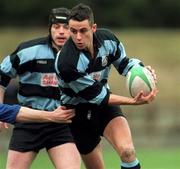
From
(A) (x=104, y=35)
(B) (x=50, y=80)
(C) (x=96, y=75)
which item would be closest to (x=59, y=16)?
(A) (x=104, y=35)

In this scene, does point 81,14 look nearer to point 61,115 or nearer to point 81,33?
point 81,33

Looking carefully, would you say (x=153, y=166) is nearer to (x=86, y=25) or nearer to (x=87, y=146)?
(x=87, y=146)

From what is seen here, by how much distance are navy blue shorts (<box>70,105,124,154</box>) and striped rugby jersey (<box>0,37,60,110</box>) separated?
309 millimetres

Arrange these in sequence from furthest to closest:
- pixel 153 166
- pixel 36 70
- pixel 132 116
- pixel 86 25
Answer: pixel 132 116 → pixel 153 166 → pixel 36 70 → pixel 86 25

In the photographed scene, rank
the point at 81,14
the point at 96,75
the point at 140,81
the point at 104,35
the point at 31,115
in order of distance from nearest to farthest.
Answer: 1. the point at 31,115
2. the point at 81,14
3. the point at 140,81
4. the point at 96,75
5. the point at 104,35

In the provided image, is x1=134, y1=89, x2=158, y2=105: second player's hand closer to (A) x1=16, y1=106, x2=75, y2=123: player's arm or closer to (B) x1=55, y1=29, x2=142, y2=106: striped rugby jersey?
(B) x1=55, y1=29, x2=142, y2=106: striped rugby jersey

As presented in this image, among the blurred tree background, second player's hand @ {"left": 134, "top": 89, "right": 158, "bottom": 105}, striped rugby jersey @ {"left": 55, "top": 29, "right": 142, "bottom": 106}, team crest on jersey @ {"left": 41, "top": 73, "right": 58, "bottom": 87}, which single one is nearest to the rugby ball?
second player's hand @ {"left": 134, "top": 89, "right": 158, "bottom": 105}

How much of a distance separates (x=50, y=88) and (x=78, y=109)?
0.35 m

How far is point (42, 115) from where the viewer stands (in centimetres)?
848

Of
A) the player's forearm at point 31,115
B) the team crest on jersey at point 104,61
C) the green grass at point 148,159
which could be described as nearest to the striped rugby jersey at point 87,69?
the team crest on jersey at point 104,61

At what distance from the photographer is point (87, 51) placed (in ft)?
29.3

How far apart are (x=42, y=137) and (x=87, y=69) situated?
0.94 m

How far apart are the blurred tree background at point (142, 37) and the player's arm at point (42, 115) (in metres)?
10.2

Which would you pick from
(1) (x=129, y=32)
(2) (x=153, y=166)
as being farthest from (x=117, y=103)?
(1) (x=129, y=32)
